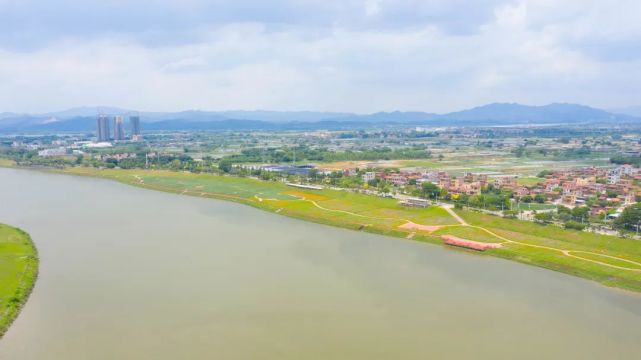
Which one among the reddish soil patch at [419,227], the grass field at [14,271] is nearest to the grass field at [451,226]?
the reddish soil patch at [419,227]

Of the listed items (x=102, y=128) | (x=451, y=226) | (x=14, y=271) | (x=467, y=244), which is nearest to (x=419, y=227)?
(x=451, y=226)

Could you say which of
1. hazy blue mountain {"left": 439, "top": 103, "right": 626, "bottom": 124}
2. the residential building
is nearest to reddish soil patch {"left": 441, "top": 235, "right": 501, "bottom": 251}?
the residential building

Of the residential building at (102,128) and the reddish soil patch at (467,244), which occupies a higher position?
the residential building at (102,128)

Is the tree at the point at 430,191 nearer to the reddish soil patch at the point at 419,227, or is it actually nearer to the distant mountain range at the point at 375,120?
the reddish soil patch at the point at 419,227

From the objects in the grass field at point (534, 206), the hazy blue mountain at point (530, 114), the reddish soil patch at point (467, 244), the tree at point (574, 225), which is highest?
the hazy blue mountain at point (530, 114)

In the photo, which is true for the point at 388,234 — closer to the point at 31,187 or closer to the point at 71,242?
the point at 71,242

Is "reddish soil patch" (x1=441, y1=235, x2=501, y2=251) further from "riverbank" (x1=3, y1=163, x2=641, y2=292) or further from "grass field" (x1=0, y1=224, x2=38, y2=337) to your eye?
"grass field" (x1=0, y1=224, x2=38, y2=337)

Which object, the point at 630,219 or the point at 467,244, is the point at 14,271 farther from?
the point at 630,219
